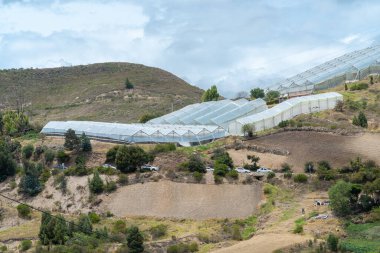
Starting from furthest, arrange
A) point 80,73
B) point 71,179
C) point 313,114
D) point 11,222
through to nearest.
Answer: point 80,73, point 313,114, point 71,179, point 11,222

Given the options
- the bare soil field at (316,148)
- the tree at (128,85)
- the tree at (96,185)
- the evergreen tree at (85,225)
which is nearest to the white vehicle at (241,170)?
the bare soil field at (316,148)

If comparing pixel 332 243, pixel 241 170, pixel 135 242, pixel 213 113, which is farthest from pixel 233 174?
pixel 213 113

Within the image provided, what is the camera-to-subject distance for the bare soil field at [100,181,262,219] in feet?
144

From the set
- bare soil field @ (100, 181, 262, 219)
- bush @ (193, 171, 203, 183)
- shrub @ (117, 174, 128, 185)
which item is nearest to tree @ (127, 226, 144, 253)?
bare soil field @ (100, 181, 262, 219)

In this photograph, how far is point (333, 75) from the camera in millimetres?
80688

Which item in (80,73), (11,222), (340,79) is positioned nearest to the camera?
(11,222)

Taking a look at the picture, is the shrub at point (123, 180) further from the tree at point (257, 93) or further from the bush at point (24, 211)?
the tree at point (257, 93)

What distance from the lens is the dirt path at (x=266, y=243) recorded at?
112 ft

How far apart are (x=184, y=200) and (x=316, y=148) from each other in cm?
1291

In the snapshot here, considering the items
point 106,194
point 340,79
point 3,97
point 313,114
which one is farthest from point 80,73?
point 106,194

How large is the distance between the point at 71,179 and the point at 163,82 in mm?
61983

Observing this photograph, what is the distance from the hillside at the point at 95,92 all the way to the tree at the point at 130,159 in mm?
29620

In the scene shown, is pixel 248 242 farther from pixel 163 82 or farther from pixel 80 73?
pixel 80 73

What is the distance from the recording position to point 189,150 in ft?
181
